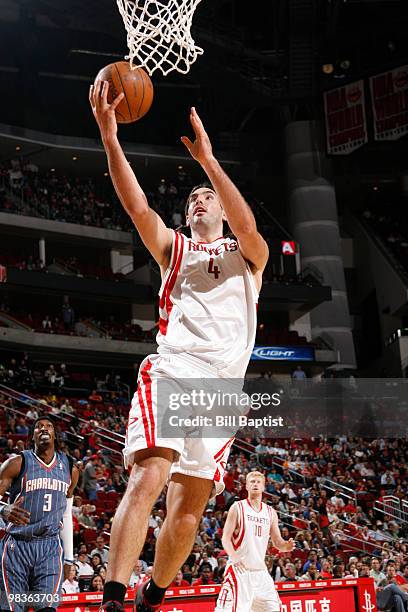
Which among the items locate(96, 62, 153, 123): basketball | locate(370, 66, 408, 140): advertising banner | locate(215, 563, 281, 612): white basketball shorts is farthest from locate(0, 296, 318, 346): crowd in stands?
locate(96, 62, 153, 123): basketball

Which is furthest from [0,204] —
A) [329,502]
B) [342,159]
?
[329,502]

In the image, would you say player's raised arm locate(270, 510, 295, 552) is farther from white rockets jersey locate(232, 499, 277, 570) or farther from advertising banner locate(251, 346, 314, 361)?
advertising banner locate(251, 346, 314, 361)

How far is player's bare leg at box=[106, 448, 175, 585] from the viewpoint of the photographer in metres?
3.70

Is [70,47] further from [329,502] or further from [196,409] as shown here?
[196,409]

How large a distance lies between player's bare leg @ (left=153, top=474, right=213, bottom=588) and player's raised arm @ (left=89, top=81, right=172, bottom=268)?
1227 mm

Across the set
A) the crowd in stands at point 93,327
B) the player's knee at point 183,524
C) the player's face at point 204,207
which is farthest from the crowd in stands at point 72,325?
the player's knee at point 183,524

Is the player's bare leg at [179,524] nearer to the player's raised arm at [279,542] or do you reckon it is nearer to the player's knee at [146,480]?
the player's knee at [146,480]

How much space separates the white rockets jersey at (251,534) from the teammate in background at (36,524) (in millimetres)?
2483

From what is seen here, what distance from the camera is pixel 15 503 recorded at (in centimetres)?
634

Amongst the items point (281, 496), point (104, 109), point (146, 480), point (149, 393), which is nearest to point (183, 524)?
point (146, 480)

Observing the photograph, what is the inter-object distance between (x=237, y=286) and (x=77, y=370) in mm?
24994

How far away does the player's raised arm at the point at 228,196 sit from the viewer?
4348 mm

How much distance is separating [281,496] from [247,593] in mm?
9491

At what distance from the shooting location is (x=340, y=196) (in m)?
35.5
